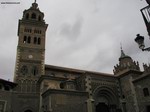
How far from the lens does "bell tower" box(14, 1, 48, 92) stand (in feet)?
100

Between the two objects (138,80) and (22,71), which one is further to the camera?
(22,71)

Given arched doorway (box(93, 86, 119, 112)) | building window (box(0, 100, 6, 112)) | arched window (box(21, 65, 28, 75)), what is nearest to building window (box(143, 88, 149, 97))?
arched doorway (box(93, 86, 119, 112))

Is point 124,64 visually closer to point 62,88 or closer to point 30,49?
point 62,88

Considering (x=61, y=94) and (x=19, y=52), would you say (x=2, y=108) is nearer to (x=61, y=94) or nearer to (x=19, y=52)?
(x=61, y=94)

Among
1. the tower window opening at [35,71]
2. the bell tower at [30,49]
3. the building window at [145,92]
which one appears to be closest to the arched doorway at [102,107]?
the building window at [145,92]

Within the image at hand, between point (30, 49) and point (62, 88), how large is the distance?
1089cm

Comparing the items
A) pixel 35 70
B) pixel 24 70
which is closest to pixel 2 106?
pixel 24 70

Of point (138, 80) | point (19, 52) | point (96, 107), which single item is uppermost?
point (19, 52)

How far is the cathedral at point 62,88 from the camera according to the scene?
2519cm

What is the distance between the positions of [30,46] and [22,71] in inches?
228

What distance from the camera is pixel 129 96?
2855cm

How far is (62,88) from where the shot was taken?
29000mm

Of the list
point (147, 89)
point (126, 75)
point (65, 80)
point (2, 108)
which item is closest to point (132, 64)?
point (126, 75)

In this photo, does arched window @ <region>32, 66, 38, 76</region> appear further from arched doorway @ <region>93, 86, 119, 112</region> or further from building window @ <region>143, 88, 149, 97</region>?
building window @ <region>143, 88, 149, 97</region>
